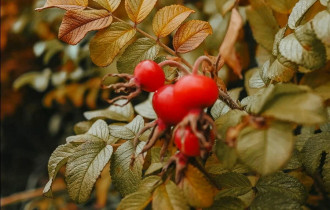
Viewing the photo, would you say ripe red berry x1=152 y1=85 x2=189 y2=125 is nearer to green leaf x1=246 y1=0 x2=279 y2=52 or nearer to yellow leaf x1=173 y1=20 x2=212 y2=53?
yellow leaf x1=173 y1=20 x2=212 y2=53

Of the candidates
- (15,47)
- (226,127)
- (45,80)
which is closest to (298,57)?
(226,127)

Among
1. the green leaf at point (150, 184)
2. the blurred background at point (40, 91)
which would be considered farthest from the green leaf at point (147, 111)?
the green leaf at point (150, 184)

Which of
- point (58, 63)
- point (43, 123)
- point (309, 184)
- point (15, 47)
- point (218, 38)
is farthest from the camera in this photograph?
point (43, 123)

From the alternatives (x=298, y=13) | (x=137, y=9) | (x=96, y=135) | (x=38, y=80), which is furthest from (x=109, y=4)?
(x=38, y=80)

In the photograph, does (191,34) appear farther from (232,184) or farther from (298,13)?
(232,184)

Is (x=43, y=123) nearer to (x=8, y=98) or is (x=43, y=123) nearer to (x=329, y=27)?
(x=8, y=98)

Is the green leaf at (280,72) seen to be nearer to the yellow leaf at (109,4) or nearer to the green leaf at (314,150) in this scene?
the green leaf at (314,150)

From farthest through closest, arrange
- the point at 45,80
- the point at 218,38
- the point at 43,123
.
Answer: the point at 43,123
the point at 45,80
the point at 218,38
